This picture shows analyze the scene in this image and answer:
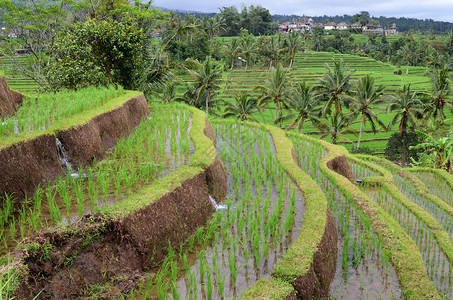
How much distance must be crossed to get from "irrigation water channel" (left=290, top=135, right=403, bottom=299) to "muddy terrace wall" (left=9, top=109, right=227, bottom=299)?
2.21 m

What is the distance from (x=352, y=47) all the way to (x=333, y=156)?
70.4 m

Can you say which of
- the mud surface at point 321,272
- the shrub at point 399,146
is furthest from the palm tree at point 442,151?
the mud surface at point 321,272

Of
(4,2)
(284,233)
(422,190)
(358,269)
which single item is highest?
(4,2)

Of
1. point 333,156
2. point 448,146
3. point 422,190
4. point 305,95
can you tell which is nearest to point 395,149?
point 305,95

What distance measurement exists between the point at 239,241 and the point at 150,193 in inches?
56.2

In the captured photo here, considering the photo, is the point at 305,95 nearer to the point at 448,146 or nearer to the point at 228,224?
the point at 448,146

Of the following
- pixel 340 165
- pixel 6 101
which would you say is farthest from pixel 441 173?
pixel 6 101

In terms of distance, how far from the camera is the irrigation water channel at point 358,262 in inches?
195

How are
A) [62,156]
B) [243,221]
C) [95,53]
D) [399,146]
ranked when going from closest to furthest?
[243,221], [62,156], [95,53], [399,146]

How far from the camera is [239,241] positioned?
17.5ft

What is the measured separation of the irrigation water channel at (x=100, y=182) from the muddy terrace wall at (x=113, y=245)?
1.31 feet

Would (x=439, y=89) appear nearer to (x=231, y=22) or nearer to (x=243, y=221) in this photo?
(x=243, y=221)

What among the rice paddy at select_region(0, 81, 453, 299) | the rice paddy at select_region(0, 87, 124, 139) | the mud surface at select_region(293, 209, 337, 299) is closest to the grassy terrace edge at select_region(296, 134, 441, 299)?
the rice paddy at select_region(0, 81, 453, 299)

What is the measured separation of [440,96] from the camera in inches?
971
